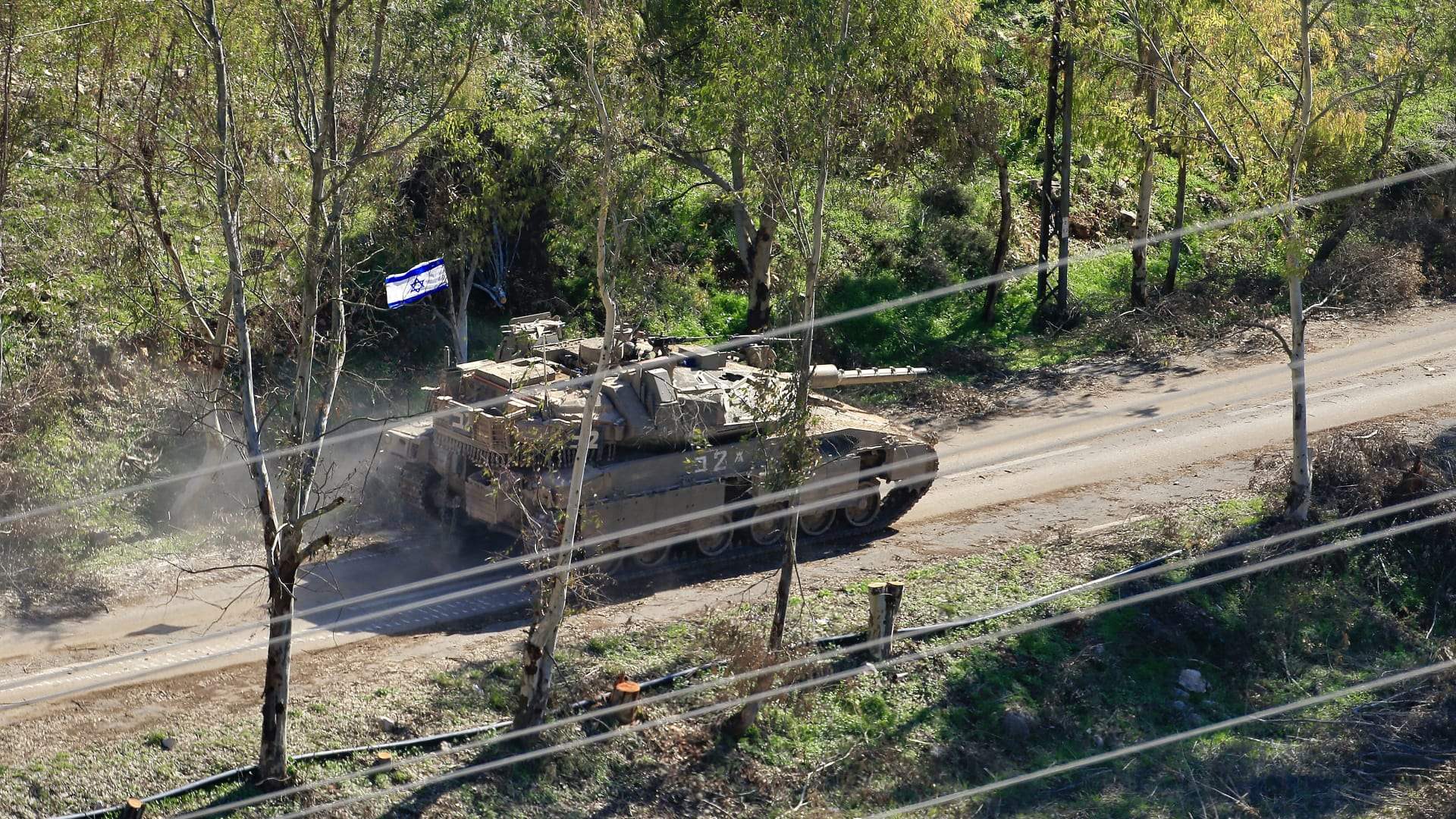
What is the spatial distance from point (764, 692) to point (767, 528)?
438 cm

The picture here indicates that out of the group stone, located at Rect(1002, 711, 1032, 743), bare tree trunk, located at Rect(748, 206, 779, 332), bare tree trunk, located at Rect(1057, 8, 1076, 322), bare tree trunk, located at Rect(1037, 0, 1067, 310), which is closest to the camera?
stone, located at Rect(1002, 711, 1032, 743)

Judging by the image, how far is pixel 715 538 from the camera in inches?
811

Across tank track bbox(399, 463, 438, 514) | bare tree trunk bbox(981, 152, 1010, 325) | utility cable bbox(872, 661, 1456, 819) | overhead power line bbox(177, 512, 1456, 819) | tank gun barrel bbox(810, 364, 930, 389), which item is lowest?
utility cable bbox(872, 661, 1456, 819)

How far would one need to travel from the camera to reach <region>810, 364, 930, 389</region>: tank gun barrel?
878 inches

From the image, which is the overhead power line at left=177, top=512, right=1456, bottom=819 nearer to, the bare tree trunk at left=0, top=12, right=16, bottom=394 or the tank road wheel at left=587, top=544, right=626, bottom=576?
the tank road wheel at left=587, top=544, right=626, bottom=576

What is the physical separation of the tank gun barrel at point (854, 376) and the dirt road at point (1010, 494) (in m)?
1.67

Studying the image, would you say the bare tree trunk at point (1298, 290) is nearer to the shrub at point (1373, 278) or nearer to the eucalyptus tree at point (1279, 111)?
the eucalyptus tree at point (1279, 111)

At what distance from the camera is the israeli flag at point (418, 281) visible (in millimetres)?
22219

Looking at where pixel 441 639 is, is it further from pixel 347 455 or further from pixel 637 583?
pixel 347 455

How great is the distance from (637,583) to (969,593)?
4.36m

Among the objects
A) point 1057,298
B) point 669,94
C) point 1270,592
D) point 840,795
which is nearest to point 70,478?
point 669,94

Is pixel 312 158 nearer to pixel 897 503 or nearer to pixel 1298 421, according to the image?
pixel 897 503

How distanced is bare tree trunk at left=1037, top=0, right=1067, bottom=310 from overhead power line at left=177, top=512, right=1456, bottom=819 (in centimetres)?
955

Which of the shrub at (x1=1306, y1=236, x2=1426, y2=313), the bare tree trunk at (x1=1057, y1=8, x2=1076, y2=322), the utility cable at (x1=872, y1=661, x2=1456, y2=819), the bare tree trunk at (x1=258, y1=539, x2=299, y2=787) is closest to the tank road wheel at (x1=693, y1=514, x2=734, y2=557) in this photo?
the utility cable at (x1=872, y1=661, x2=1456, y2=819)
